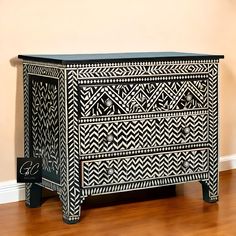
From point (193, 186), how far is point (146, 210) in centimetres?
56

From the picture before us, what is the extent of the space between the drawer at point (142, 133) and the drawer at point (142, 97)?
0.06 m

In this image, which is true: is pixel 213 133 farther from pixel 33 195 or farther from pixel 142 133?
pixel 33 195

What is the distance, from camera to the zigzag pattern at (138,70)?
272cm

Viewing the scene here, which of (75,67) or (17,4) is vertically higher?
(17,4)

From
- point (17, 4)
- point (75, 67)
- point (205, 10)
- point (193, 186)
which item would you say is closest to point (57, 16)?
point (17, 4)

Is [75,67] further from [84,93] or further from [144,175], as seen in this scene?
[144,175]

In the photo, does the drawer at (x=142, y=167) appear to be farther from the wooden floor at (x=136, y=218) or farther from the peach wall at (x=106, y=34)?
the peach wall at (x=106, y=34)

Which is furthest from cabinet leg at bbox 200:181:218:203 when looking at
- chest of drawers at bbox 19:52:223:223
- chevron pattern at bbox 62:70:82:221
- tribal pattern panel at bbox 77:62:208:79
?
chevron pattern at bbox 62:70:82:221

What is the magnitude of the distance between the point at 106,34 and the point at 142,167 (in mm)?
857

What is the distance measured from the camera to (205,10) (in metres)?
3.66

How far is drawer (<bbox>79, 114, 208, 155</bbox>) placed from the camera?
276 cm

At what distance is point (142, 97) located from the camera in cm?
285
